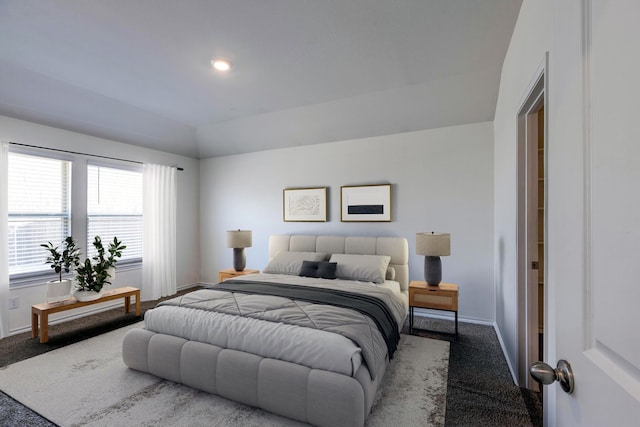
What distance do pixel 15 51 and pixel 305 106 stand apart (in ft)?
9.21

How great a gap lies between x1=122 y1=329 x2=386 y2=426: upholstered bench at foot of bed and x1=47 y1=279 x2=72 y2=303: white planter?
62.6 inches

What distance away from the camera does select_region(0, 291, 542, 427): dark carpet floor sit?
6.35ft

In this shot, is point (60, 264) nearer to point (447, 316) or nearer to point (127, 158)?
point (127, 158)

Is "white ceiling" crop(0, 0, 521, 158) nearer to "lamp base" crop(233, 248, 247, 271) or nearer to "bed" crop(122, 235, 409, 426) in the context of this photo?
"lamp base" crop(233, 248, 247, 271)

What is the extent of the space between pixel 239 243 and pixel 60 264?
6.87 feet

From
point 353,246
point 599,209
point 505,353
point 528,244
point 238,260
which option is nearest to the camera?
point 599,209

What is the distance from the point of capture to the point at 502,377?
239 cm

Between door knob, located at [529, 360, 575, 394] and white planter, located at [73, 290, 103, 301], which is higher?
door knob, located at [529, 360, 575, 394]

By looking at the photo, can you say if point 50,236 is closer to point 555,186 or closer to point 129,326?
point 129,326

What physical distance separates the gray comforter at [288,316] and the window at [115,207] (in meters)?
2.43

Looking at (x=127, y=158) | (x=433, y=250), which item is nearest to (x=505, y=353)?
(x=433, y=250)

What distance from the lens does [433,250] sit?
128 inches

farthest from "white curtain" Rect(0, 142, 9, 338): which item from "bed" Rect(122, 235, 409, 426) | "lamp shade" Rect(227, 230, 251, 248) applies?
"lamp shade" Rect(227, 230, 251, 248)

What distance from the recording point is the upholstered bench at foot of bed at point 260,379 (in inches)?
69.4
